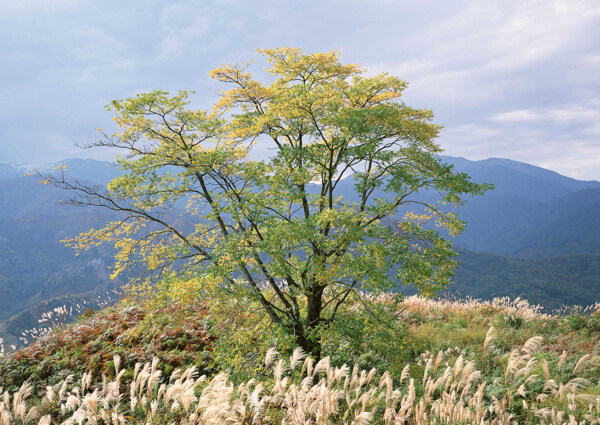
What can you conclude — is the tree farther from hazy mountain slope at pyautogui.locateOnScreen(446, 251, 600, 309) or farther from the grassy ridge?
hazy mountain slope at pyautogui.locateOnScreen(446, 251, 600, 309)

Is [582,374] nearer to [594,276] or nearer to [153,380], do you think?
[153,380]

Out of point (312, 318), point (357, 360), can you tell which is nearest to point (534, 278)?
point (357, 360)

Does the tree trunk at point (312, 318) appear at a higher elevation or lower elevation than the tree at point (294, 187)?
lower

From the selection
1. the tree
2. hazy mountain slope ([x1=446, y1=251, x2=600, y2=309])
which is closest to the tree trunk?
the tree

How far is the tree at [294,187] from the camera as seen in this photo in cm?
788

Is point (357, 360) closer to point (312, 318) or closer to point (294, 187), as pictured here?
point (312, 318)

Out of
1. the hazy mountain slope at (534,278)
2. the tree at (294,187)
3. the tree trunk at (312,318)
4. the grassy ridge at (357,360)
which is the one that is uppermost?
the tree at (294,187)

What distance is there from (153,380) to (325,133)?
7269mm

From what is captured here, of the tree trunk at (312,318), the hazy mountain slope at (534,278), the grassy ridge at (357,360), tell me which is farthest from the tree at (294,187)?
the hazy mountain slope at (534,278)

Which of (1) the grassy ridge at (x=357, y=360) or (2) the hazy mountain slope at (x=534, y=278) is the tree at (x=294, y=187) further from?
(2) the hazy mountain slope at (x=534, y=278)

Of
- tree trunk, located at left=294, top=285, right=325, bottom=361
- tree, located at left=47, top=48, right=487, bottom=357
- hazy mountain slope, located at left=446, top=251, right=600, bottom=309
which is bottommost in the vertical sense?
hazy mountain slope, located at left=446, top=251, right=600, bottom=309

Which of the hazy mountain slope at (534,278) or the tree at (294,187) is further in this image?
the hazy mountain slope at (534,278)

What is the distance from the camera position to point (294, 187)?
906 centimetres

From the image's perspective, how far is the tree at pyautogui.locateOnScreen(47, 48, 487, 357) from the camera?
25.9 ft
